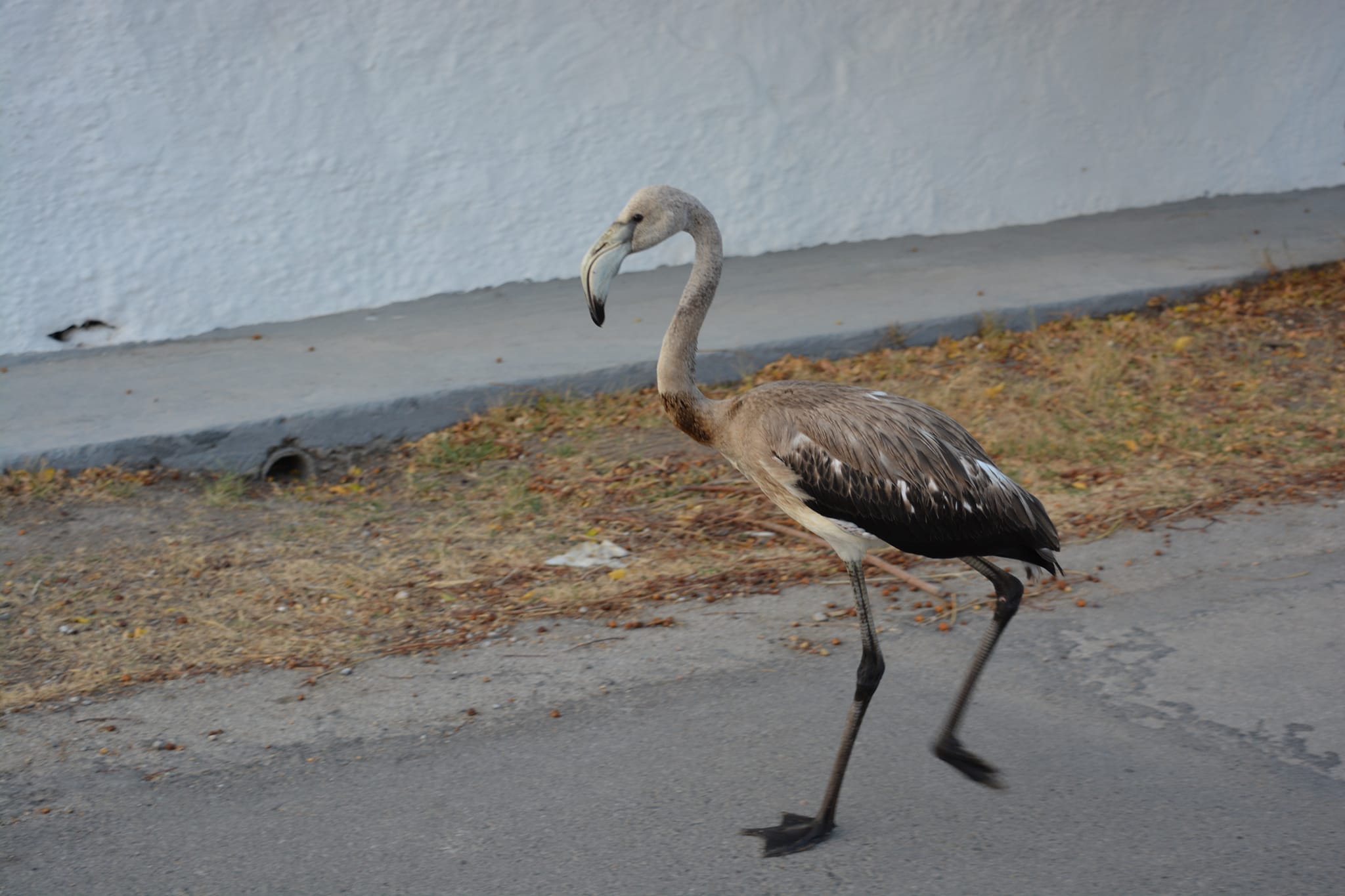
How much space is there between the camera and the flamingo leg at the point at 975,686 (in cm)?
330

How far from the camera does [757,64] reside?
28.1ft

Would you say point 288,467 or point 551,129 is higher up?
point 551,129

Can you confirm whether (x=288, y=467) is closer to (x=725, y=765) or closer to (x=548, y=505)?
(x=548, y=505)

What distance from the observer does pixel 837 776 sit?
313cm

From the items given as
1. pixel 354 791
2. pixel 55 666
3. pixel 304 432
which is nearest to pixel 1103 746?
pixel 354 791

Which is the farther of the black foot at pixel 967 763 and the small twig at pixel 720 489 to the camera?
the small twig at pixel 720 489

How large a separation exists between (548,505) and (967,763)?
2.54m

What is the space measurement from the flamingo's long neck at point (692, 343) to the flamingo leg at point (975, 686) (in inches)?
32.5

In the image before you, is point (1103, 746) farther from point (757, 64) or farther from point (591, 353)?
point (757, 64)

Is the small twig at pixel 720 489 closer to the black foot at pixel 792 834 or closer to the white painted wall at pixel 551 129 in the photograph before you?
the black foot at pixel 792 834

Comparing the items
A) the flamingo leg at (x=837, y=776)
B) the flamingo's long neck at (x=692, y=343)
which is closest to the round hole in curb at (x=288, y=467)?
the flamingo's long neck at (x=692, y=343)

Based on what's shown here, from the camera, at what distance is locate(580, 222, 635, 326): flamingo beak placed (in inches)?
128

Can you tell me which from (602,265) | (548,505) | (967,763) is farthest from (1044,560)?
(548,505)

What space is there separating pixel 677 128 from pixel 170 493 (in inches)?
171
